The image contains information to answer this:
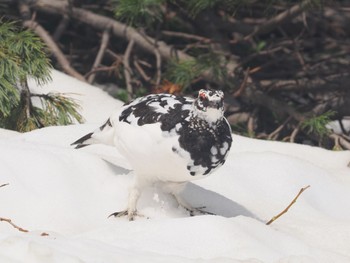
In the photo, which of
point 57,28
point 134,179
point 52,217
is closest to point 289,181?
point 134,179

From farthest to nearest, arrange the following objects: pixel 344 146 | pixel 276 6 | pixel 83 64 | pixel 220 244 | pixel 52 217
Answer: pixel 83 64, pixel 276 6, pixel 344 146, pixel 52 217, pixel 220 244

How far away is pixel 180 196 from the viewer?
3.27m

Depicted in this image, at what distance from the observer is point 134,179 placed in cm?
311

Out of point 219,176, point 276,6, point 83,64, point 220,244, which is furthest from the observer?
point 83,64

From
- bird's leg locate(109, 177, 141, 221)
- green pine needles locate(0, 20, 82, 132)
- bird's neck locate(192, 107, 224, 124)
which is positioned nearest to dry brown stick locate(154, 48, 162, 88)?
green pine needles locate(0, 20, 82, 132)

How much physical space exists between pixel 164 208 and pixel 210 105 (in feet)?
1.58

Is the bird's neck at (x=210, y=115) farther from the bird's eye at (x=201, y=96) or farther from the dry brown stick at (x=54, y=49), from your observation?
the dry brown stick at (x=54, y=49)

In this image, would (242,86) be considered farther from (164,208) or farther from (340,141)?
(164,208)

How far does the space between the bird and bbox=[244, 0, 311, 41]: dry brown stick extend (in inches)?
83.1

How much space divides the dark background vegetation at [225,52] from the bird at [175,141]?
1.82m

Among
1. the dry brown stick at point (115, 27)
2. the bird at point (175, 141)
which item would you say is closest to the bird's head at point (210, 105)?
the bird at point (175, 141)

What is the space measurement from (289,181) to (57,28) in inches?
87.5

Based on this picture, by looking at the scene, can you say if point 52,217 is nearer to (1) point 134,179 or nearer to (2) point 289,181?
(1) point 134,179

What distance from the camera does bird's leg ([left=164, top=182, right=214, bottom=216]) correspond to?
123 inches
